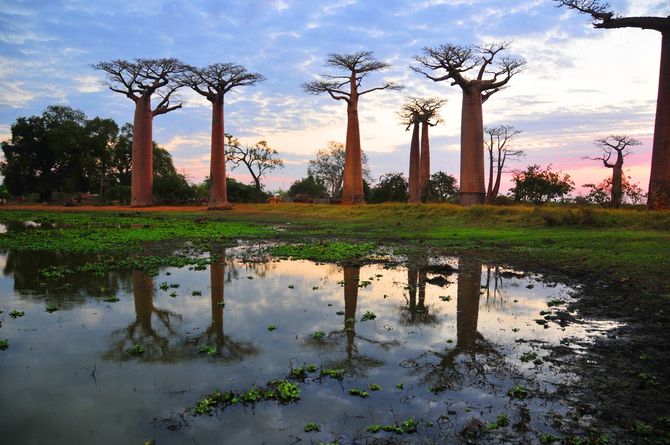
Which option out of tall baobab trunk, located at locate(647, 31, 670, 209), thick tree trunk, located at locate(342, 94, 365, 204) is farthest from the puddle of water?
thick tree trunk, located at locate(342, 94, 365, 204)

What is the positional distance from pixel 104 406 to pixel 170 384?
0.59 meters

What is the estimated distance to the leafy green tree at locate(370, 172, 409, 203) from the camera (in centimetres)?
4631

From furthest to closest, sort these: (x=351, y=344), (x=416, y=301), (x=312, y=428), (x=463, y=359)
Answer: (x=416, y=301)
(x=351, y=344)
(x=463, y=359)
(x=312, y=428)

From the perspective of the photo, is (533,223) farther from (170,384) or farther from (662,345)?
(170,384)

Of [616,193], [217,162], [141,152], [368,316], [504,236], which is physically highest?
[141,152]

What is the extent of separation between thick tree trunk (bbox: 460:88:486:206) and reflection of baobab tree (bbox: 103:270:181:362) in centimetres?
2224

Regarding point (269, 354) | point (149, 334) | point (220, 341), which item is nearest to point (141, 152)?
point (149, 334)

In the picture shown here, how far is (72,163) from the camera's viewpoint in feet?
154

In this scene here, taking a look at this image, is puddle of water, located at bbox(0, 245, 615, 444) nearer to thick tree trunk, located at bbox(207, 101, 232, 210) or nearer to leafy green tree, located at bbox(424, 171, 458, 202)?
thick tree trunk, located at bbox(207, 101, 232, 210)

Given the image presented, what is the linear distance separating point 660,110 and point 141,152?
3243 cm

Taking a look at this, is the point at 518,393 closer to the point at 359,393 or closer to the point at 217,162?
the point at 359,393

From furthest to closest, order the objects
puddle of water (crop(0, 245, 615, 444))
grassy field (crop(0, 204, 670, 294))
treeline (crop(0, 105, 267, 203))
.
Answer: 1. treeline (crop(0, 105, 267, 203))
2. grassy field (crop(0, 204, 670, 294))
3. puddle of water (crop(0, 245, 615, 444))

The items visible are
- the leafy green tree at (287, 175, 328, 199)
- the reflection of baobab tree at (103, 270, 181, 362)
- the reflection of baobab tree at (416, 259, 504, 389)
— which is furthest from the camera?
the leafy green tree at (287, 175, 328, 199)

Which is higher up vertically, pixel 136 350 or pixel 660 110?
pixel 660 110
